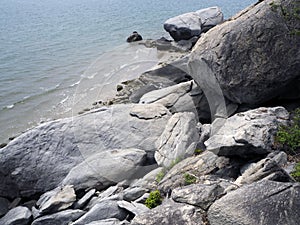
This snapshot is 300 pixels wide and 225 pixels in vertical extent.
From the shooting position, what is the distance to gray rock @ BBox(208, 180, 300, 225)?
15.1 feet

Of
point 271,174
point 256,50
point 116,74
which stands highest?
point 256,50

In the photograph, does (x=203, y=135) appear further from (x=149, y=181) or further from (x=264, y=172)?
(x=264, y=172)

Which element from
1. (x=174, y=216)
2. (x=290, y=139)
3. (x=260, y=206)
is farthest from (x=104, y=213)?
(x=290, y=139)

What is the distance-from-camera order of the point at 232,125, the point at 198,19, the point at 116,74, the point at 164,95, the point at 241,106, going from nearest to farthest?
the point at 232,125, the point at 241,106, the point at 164,95, the point at 116,74, the point at 198,19

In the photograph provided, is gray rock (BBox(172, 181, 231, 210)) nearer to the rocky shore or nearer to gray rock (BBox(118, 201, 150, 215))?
the rocky shore

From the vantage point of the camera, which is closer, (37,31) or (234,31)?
(234,31)

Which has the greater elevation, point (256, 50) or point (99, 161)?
point (256, 50)

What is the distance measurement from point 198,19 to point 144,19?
1592 centimetres

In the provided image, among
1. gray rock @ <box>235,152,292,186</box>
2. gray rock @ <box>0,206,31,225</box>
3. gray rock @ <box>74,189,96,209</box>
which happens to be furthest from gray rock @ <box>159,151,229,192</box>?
gray rock @ <box>0,206,31,225</box>

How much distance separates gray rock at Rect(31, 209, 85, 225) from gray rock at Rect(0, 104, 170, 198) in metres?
1.86

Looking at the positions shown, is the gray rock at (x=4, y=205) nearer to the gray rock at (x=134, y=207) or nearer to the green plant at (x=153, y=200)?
the gray rock at (x=134, y=207)

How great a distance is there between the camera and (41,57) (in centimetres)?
2864

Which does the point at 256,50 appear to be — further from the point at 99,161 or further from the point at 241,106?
the point at 99,161

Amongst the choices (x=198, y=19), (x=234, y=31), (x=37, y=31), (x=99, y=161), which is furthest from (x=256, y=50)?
(x=37, y=31)
